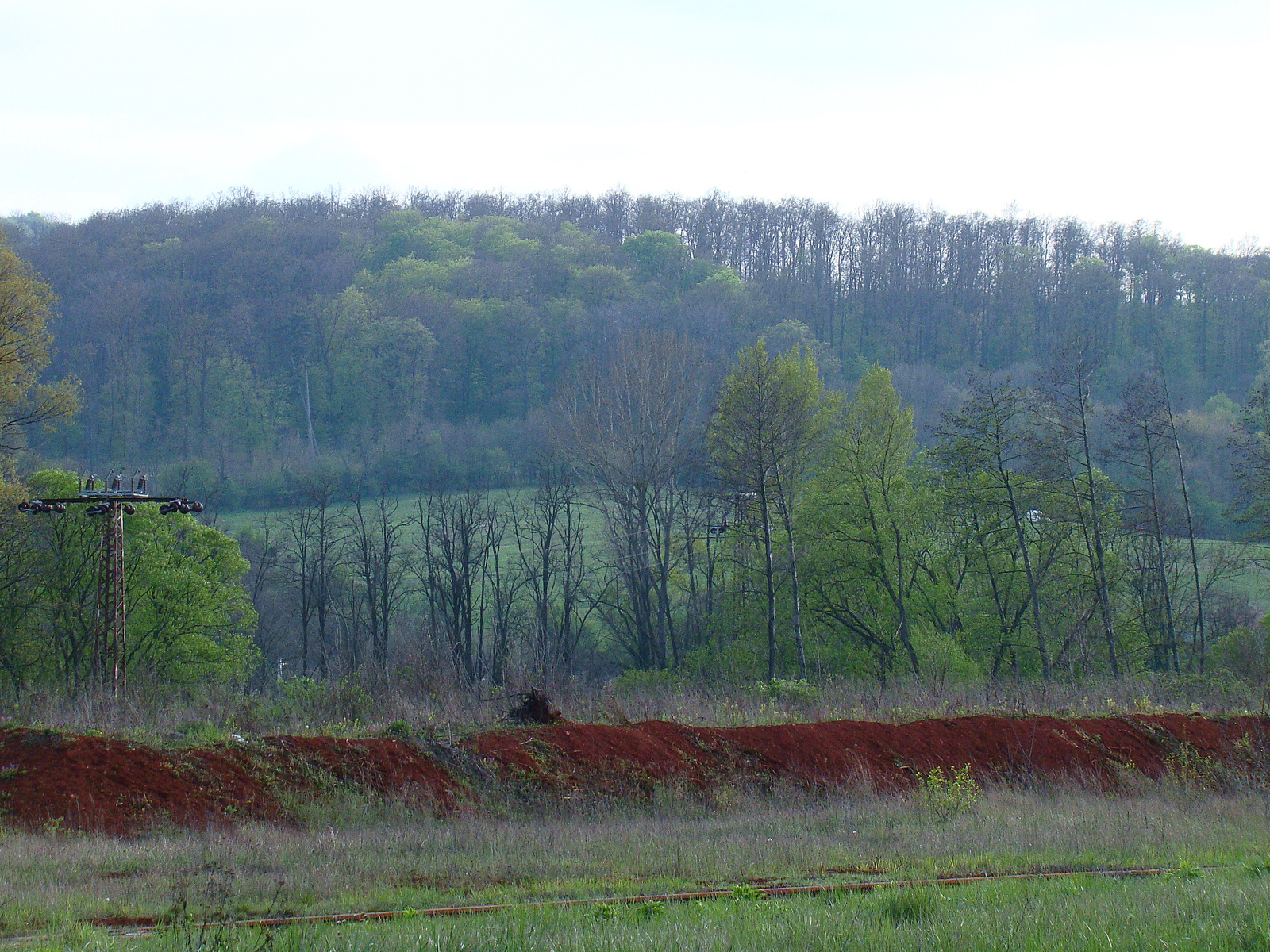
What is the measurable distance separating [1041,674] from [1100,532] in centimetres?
562

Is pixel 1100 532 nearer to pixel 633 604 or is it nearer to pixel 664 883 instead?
pixel 633 604

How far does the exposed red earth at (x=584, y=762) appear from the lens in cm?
1319

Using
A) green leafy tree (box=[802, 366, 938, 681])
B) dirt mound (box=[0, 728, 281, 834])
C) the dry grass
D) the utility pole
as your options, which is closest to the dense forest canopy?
green leafy tree (box=[802, 366, 938, 681])

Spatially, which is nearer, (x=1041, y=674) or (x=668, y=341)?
(x=1041, y=674)

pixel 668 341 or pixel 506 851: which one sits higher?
pixel 668 341

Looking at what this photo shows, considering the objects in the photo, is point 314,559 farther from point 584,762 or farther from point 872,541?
point 584,762

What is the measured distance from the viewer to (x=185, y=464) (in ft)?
210

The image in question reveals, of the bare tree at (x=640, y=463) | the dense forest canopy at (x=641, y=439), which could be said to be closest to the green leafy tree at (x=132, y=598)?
the dense forest canopy at (x=641, y=439)

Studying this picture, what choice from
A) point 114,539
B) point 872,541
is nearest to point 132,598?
point 114,539

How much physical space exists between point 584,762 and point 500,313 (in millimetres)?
63692

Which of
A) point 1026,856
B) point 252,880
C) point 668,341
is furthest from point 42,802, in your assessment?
point 668,341

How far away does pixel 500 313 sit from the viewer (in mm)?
75750

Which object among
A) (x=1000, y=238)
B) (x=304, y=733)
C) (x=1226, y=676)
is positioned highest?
(x=1000, y=238)

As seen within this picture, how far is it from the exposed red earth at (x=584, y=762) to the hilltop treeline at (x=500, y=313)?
47227 mm
